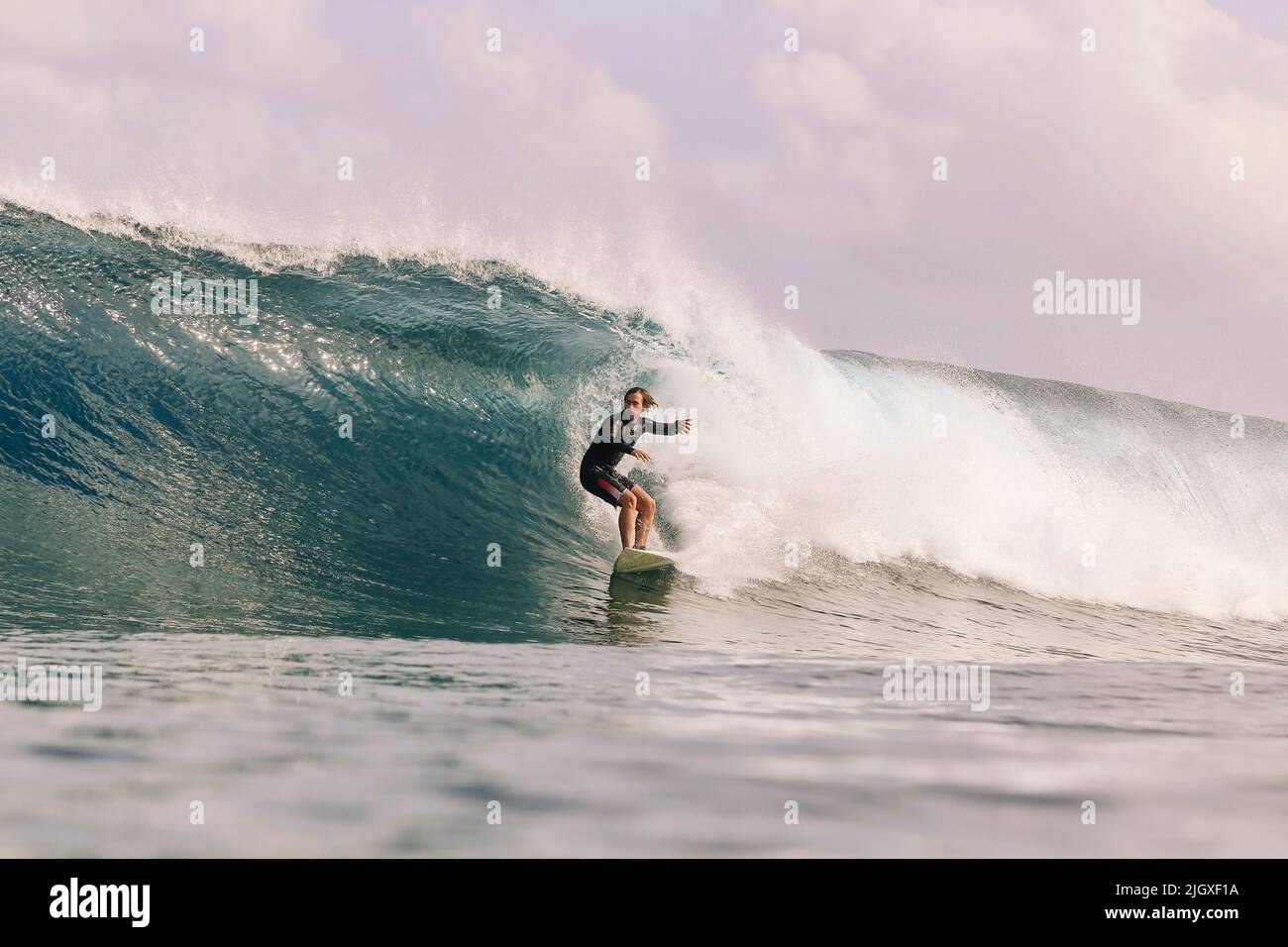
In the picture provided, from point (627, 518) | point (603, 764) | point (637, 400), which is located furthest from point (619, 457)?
point (603, 764)

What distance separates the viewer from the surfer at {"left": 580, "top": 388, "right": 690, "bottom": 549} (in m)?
8.19

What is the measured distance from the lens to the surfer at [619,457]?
26.9ft

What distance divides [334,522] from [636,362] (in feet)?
13.8

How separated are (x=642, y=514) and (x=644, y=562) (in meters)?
0.43

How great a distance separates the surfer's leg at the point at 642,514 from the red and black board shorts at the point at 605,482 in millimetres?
109

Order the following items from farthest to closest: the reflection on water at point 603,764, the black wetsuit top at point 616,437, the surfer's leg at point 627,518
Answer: the black wetsuit top at point 616,437 → the surfer's leg at point 627,518 → the reflection on water at point 603,764

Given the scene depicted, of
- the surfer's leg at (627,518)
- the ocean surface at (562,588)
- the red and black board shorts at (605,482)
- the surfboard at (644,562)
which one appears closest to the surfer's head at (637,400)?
the red and black board shorts at (605,482)

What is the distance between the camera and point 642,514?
8.23 metres

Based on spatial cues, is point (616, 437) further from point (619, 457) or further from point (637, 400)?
point (637, 400)

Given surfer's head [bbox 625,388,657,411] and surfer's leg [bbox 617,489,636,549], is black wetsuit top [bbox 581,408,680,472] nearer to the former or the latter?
surfer's head [bbox 625,388,657,411]

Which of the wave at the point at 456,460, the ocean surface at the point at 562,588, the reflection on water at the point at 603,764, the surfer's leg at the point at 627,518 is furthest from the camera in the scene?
the surfer's leg at the point at 627,518

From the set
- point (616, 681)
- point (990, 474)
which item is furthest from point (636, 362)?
point (616, 681)

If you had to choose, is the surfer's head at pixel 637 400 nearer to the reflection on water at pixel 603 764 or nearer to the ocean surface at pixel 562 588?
the ocean surface at pixel 562 588
